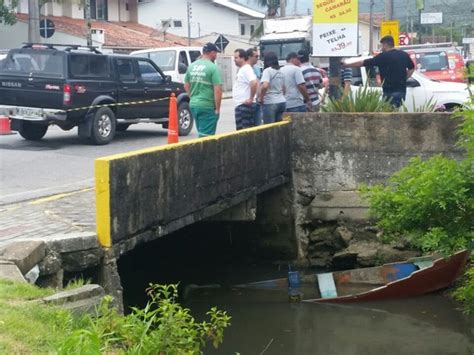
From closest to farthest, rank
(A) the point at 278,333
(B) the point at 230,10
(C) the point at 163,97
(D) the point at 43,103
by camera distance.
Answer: (A) the point at 278,333
(D) the point at 43,103
(C) the point at 163,97
(B) the point at 230,10

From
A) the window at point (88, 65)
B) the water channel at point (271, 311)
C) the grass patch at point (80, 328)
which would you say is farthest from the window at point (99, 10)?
the grass patch at point (80, 328)

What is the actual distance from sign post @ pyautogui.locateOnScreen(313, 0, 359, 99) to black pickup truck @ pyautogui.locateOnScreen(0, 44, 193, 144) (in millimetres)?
4708

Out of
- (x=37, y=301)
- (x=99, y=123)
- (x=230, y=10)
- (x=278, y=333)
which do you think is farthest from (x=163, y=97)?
(x=230, y=10)

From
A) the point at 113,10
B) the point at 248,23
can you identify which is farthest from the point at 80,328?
the point at 248,23

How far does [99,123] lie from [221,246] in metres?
4.54

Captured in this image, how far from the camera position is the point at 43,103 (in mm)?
15812

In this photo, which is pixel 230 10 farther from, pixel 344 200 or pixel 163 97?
pixel 344 200

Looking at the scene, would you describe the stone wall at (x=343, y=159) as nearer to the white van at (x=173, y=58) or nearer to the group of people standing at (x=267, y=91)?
the group of people standing at (x=267, y=91)

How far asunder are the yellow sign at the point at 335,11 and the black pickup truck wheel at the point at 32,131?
234 inches

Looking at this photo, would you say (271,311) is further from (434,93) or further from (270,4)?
(270,4)

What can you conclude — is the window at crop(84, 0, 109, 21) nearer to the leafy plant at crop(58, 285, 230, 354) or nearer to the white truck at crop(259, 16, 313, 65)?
the white truck at crop(259, 16, 313, 65)

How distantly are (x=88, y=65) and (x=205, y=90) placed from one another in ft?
16.9

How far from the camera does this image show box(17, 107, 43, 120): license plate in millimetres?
15727

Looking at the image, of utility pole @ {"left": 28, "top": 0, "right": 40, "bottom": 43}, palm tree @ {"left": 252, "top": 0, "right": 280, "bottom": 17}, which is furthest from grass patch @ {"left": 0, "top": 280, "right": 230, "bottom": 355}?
palm tree @ {"left": 252, "top": 0, "right": 280, "bottom": 17}
